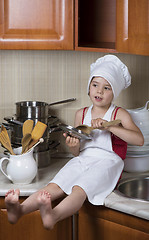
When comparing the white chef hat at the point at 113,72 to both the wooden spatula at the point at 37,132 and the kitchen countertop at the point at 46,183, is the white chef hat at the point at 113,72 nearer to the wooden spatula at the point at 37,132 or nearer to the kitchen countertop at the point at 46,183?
the wooden spatula at the point at 37,132

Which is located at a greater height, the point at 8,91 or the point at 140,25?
the point at 140,25

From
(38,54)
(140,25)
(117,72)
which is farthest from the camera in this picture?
(38,54)

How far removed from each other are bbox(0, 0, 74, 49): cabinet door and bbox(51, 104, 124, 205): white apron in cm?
36

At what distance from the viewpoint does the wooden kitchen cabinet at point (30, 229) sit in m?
1.59

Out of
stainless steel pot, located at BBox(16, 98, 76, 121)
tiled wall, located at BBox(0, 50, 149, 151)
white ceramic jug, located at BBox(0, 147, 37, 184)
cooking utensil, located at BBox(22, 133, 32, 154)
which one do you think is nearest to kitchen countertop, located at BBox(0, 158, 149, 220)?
white ceramic jug, located at BBox(0, 147, 37, 184)

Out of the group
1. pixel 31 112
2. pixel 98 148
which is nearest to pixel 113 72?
pixel 98 148

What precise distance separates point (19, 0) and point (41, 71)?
474mm

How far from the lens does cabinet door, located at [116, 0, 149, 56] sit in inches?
55.8

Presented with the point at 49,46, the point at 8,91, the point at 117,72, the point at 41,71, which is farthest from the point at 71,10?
the point at 8,91

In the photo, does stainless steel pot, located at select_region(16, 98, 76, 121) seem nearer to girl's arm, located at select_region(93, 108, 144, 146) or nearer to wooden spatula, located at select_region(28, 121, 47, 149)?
wooden spatula, located at select_region(28, 121, 47, 149)

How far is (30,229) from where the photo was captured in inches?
63.0

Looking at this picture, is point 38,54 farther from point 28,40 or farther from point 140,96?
point 140,96

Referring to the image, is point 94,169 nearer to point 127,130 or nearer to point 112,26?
point 127,130

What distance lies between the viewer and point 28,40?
1.73 m
